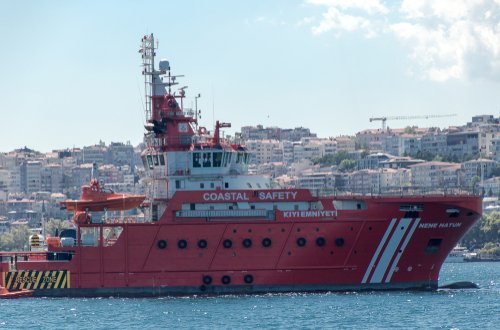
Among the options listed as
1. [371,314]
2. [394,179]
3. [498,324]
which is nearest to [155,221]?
[371,314]

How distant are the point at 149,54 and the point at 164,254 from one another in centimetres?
988

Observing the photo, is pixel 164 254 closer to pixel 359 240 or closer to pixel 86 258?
pixel 86 258

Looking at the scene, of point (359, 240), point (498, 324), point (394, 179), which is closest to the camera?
point (498, 324)

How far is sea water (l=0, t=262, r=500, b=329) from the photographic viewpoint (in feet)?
189

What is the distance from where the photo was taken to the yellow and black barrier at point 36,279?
67.3 meters

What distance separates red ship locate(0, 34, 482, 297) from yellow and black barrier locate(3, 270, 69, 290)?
0.14 ft

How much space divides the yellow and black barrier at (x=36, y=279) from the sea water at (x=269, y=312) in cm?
61

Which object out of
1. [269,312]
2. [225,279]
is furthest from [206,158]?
[269,312]

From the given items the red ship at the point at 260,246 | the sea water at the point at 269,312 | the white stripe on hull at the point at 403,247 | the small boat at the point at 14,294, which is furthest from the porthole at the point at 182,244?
the white stripe on hull at the point at 403,247

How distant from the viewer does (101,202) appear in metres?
68.2

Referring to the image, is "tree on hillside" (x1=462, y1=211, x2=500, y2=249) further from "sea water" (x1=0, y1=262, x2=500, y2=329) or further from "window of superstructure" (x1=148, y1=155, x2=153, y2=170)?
"window of superstructure" (x1=148, y1=155, x2=153, y2=170)

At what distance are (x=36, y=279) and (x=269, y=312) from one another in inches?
487

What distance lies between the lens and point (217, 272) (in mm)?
66125

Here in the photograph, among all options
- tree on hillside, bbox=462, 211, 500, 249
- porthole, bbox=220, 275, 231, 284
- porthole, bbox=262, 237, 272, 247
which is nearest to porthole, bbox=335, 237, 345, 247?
porthole, bbox=262, 237, 272, 247
